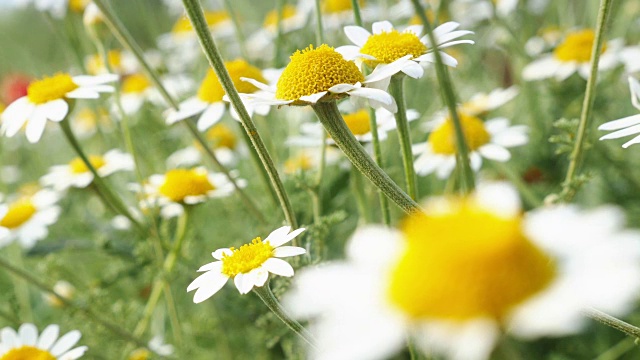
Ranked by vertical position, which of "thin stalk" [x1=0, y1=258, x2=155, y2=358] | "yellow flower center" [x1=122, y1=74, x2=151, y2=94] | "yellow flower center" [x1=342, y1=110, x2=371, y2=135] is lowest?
"thin stalk" [x1=0, y1=258, x2=155, y2=358]

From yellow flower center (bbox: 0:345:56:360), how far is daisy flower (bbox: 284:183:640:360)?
54 centimetres

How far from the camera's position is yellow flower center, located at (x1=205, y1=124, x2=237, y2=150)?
57.2 inches

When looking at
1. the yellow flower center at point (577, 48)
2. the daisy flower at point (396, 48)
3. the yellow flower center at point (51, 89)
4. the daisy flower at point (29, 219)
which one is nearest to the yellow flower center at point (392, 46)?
the daisy flower at point (396, 48)

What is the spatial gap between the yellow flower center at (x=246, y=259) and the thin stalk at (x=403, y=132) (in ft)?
0.54

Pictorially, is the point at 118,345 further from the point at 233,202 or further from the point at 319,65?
the point at 319,65

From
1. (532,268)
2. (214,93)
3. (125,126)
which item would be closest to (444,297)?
(532,268)

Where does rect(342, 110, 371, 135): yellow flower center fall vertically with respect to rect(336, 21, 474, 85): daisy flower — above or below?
below

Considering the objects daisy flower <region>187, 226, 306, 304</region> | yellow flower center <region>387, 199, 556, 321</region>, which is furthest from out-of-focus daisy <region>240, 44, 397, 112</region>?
yellow flower center <region>387, 199, 556, 321</region>

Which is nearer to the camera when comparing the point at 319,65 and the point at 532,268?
the point at 532,268

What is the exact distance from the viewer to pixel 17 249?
1.44 meters

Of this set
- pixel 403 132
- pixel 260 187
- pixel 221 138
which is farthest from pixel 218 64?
pixel 221 138

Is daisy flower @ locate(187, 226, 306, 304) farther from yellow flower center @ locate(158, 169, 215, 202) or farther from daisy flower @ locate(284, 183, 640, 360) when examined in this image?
yellow flower center @ locate(158, 169, 215, 202)

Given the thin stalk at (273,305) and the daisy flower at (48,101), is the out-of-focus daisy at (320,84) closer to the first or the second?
the thin stalk at (273,305)

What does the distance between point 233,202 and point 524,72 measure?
623 mm
